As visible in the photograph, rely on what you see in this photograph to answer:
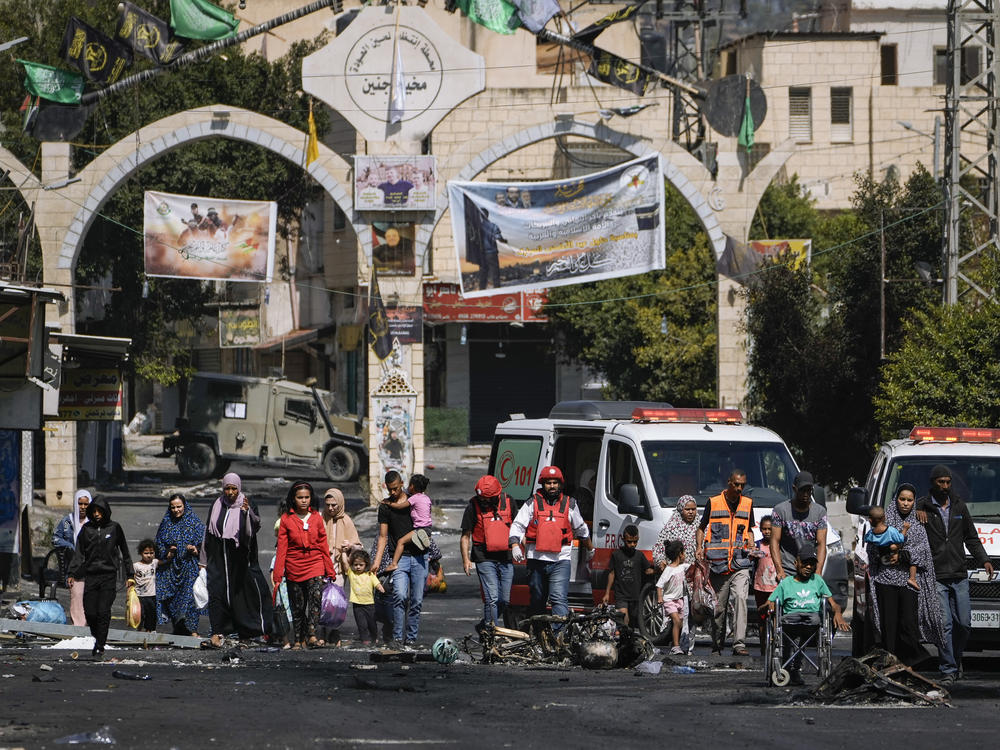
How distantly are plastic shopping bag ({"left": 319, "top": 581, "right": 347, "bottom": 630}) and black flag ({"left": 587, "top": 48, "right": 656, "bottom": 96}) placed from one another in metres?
18.3

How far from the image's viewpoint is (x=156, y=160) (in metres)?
41.4

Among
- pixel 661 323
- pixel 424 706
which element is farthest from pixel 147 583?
pixel 661 323

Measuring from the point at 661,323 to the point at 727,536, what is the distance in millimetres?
29322

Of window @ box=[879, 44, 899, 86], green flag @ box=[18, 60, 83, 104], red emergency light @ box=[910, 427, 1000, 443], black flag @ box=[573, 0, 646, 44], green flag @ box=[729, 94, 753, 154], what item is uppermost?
window @ box=[879, 44, 899, 86]

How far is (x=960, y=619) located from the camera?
12.5 meters

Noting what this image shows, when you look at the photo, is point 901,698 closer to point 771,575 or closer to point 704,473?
point 771,575

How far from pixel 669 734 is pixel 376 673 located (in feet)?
11.4

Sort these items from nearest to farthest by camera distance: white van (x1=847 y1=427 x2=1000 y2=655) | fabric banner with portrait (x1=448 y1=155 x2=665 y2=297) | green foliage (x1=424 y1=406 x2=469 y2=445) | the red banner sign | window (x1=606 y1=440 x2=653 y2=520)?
1. white van (x1=847 y1=427 x2=1000 y2=655)
2. window (x1=606 y1=440 x2=653 y2=520)
3. fabric banner with portrait (x1=448 y1=155 x2=665 y2=297)
4. the red banner sign
5. green foliage (x1=424 y1=406 x2=469 y2=445)

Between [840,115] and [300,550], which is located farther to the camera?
[840,115]

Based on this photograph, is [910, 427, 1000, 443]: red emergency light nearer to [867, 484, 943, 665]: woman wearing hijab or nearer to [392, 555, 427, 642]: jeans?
[867, 484, 943, 665]: woman wearing hijab

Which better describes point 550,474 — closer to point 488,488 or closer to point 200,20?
point 488,488

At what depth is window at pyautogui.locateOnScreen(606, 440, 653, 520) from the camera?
51.1ft

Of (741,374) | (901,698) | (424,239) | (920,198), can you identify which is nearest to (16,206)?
(424,239)

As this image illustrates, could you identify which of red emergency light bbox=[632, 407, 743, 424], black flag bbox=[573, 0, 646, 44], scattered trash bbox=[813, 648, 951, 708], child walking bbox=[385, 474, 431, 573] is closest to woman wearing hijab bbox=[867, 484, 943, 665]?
scattered trash bbox=[813, 648, 951, 708]
